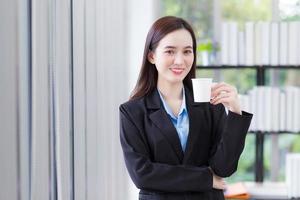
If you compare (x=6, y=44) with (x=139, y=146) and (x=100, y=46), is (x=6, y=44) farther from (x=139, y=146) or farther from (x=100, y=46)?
(x=100, y=46)

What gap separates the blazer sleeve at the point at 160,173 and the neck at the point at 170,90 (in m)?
0.19

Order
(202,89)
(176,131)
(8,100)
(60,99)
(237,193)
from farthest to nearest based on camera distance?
(237,193) → (176,131) → (202,89) → (60,99) → (8,100)

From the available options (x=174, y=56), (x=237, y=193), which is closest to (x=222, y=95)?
(x=174, y=56)

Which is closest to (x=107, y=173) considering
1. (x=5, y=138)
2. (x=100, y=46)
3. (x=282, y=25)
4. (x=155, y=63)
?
(x=100, y=46)

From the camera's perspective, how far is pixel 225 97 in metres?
1.72

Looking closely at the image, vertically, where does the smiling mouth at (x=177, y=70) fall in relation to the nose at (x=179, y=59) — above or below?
below

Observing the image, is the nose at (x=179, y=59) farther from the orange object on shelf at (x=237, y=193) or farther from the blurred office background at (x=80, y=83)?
the orange object on shelf at (x=237, y=193)

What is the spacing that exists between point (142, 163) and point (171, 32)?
1.62 feet

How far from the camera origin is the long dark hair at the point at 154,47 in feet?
5.80

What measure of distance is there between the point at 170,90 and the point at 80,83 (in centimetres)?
35

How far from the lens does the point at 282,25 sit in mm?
3242

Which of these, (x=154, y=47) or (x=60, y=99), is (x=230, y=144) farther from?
(x=60, y=99)

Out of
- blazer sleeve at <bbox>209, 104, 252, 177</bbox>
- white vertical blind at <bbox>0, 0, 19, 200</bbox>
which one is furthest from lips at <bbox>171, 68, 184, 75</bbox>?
white vertical blind at <bbox>0, 0, 19, 200</bbox>

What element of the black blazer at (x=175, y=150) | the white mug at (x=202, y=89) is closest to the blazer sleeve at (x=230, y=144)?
the black blazer at (x=175, y=150)
